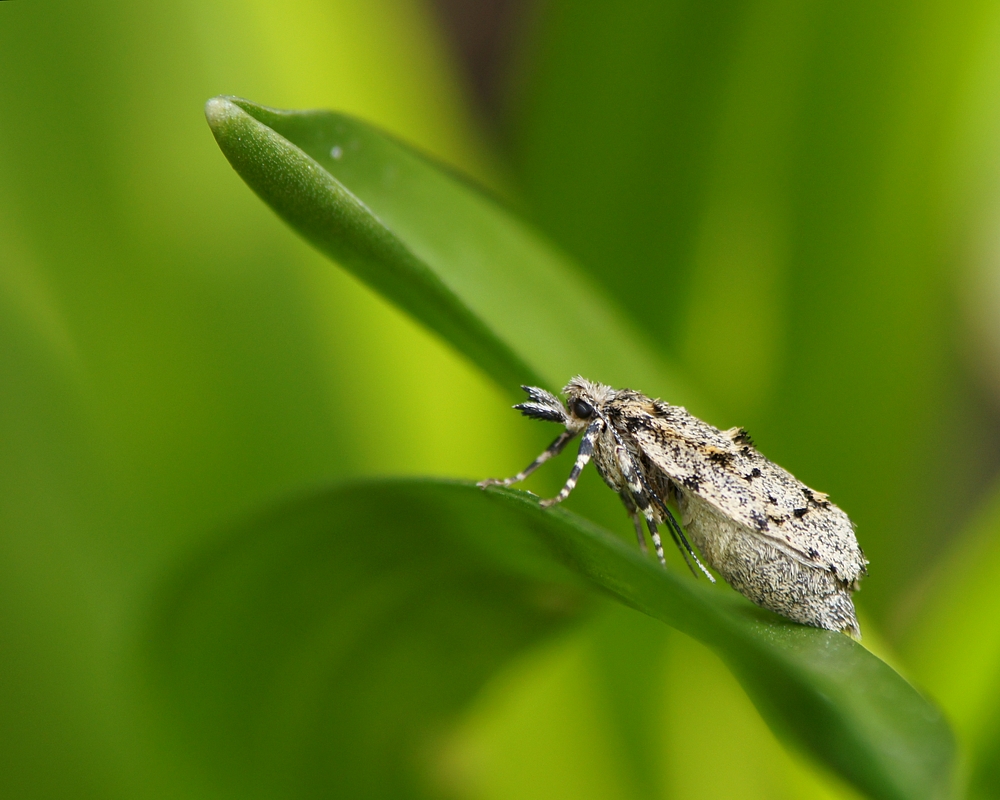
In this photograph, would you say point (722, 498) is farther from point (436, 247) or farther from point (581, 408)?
point (436, 247)

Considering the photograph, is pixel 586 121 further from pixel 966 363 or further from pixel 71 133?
pixel 966 363

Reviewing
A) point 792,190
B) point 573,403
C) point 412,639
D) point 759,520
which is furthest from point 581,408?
point 792,190

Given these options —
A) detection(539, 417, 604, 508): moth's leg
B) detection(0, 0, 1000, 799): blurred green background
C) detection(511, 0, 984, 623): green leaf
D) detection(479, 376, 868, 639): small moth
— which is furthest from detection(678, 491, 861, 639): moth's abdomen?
detection(511, 0, 984, 623): green leaf

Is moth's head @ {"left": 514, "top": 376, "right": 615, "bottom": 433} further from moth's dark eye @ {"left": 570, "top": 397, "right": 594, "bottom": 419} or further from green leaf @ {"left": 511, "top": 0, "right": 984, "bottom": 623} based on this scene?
green leaf @ {"left": 511, "top": 0, "right": 984, "bottom": 623}

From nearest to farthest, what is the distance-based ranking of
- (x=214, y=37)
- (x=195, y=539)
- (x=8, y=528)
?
(x=8, y=528), (x=195, y=539), (x=214, y=37)

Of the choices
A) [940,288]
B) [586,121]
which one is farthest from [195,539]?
[940,288]

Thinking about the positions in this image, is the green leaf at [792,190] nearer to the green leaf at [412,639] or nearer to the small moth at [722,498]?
the small moth at [722,498]
